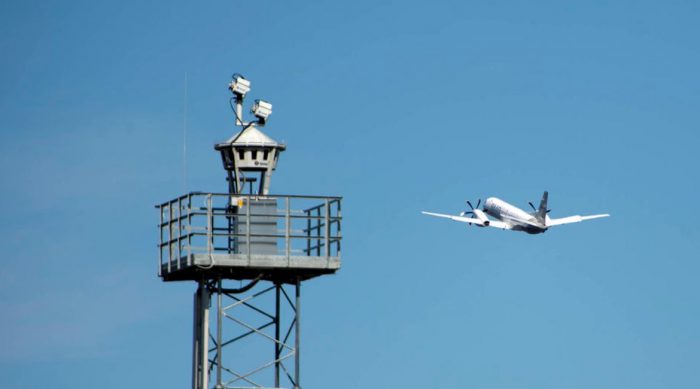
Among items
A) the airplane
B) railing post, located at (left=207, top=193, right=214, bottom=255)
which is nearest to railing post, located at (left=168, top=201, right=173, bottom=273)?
railing post, located at (left=207, top=193, right=214, bottom=255)

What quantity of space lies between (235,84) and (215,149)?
2078mm

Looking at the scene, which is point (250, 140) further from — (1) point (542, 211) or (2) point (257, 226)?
(1) point (542, 211)

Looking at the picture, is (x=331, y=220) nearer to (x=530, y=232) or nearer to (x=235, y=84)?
(x=235, y=84)

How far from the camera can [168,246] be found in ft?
180

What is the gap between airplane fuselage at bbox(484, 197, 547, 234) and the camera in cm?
12362

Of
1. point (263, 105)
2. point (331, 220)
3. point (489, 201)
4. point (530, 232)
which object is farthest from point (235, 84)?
point (489, 201)

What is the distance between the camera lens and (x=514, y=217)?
12750 cm

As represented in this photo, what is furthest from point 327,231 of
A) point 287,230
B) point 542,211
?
point 542,211

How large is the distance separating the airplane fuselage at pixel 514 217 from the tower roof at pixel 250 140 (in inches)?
2694

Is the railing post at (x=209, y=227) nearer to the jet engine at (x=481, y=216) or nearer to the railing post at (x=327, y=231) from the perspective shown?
the railing post at (x=327, y=231)

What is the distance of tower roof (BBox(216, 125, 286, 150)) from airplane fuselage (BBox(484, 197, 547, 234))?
68.4m

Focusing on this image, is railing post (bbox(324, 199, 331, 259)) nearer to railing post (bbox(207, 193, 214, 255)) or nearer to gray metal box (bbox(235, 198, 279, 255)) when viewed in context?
gray metal box (bbox(235, 198, 279, 255))

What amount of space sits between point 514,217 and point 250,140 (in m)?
72.8

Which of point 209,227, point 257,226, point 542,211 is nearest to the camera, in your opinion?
point 209,227
